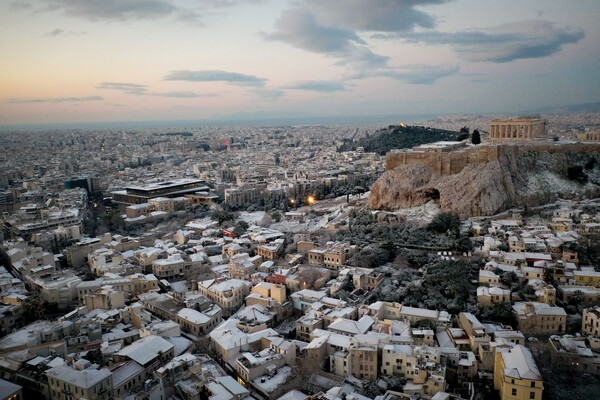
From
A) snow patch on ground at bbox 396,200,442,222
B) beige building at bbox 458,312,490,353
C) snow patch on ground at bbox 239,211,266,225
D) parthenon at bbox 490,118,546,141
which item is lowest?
snow patch on ground at bbox 239,211,266,225

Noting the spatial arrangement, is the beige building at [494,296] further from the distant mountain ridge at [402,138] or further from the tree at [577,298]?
the distant mountain ridge at [402,138]

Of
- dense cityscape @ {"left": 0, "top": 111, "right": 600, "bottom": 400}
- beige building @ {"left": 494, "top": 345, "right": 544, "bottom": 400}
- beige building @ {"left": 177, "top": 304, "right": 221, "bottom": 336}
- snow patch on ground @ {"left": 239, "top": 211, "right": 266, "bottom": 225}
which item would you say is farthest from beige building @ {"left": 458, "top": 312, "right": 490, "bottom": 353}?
snow patch on ground @ {"left": 239, "top": 211, "right": 266, "bottom": 225}

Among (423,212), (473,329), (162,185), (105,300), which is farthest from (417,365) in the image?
(162,185)

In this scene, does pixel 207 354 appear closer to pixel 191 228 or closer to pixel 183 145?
pixel 191 228

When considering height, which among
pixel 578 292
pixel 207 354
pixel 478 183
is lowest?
pixel 207 354

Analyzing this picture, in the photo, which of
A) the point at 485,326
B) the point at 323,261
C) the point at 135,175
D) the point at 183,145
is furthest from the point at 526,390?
the point at 183,145

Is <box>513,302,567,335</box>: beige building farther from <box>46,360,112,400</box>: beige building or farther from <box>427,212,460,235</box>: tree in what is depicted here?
<box>46,360,112,400</box>: beige building
